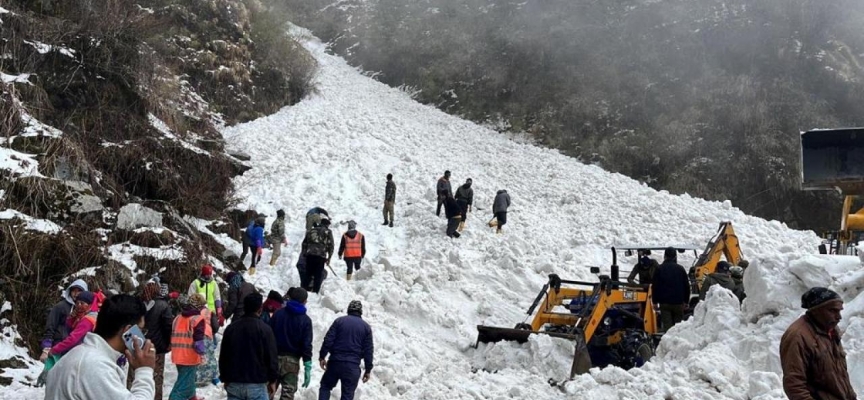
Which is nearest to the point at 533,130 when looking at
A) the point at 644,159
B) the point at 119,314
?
the point at 644,159

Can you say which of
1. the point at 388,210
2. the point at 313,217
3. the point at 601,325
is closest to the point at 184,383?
the point at 601,325

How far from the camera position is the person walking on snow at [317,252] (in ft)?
33.7

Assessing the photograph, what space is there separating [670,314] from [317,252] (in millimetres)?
5773

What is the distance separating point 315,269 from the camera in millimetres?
10422

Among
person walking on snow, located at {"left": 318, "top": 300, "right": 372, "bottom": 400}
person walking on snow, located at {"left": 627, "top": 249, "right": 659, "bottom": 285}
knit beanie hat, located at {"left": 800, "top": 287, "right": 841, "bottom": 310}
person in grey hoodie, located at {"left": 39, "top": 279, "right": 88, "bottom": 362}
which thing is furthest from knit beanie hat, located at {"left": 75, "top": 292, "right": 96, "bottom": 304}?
person walking on snow, located at {"left": 627, "top": 249, "right": 659, "bottom": 285}

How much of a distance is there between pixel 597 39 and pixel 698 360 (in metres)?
30.0

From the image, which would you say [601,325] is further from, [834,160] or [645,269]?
[834,160]

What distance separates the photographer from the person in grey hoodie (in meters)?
6.24

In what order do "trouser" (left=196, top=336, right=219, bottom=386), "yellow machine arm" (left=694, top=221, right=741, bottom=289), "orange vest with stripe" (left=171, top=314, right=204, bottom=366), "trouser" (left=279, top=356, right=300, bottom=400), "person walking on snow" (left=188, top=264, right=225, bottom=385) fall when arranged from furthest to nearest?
"yellow machine arm" (left=694, top=221, right=741, bottom=289), "trouser" (left=196, top=336, right=219, bottom=386), "person walking on snow" (left=188, top=264, right=225, bottom=385), "trouser" (left=279, top=356, right=300, bottom=400), "orange vest with stripe" (left=171, top=314, right=204, bottom=366)

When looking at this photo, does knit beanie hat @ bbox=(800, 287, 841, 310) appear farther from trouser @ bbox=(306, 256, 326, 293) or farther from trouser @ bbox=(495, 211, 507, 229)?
trouser @ bbox=(495, 211, 507, 229)

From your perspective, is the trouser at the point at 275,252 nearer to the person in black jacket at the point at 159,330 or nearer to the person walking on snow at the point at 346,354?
the person in black jacket at the point at 159,330

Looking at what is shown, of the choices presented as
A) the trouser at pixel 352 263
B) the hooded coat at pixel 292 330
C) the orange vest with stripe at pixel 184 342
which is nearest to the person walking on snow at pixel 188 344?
the orange vest with stripe at pixel 184 342

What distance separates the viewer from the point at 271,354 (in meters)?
5.23

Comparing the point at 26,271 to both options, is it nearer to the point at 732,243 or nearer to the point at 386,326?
the point at 386,326
